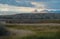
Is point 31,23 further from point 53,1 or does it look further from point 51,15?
point 53,1

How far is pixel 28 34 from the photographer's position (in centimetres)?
605

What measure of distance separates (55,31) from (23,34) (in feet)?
4.33

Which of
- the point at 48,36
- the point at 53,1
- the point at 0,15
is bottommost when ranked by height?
the point at 48,36

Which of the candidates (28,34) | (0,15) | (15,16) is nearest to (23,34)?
(28,34)

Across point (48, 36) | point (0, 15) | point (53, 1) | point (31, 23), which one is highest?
point (53, 1)

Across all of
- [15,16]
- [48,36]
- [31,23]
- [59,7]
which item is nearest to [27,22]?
[31,23]

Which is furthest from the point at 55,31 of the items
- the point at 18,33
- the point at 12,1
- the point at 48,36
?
the point at 12,1

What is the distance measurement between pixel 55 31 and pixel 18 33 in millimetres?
1523

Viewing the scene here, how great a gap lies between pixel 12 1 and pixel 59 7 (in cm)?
195

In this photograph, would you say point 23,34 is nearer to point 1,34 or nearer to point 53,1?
point 1,34

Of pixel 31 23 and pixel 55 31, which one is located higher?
pixel 31 23

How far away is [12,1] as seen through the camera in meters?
6.09

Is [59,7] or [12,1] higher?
[12,1]

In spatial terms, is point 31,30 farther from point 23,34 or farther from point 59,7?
point 59,7
